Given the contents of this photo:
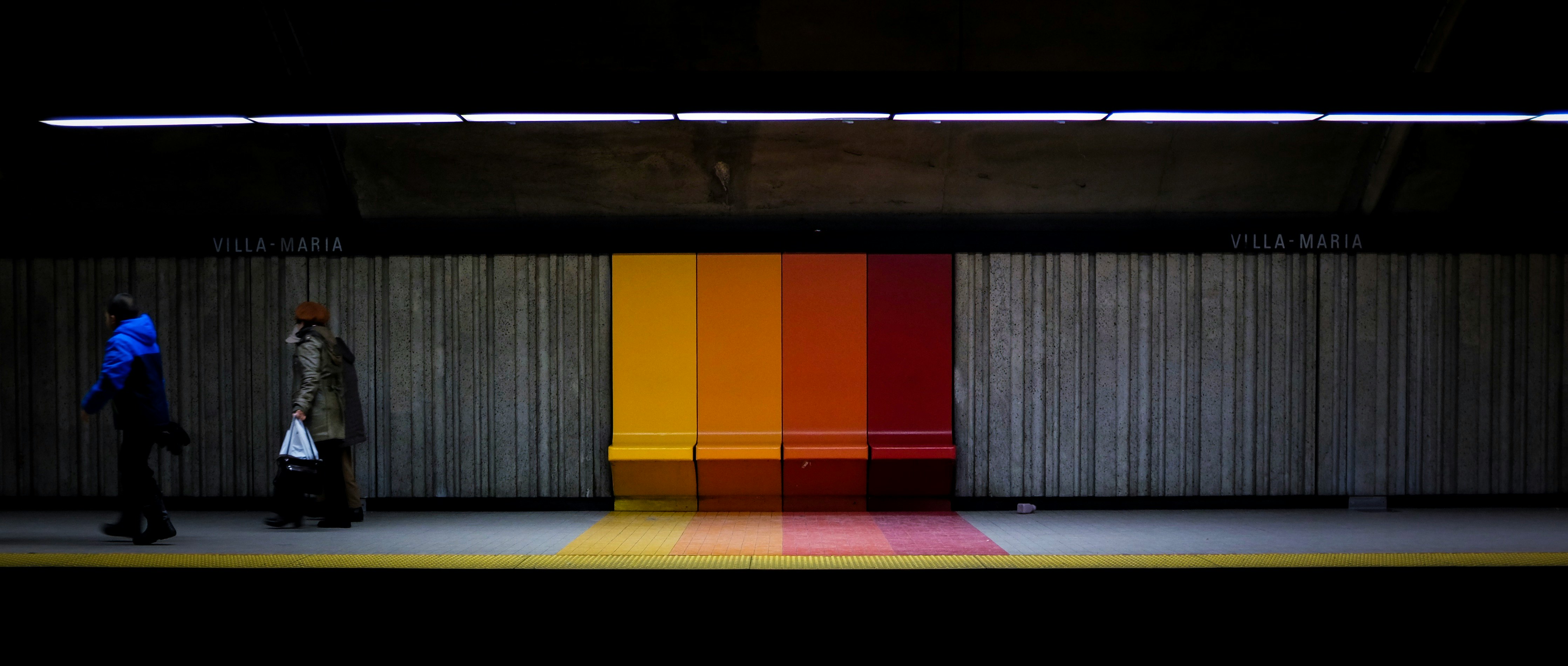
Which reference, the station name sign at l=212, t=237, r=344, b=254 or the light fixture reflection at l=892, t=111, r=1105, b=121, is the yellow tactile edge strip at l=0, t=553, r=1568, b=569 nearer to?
the light fixture reflection at l=892, t=111, r=1105, b=121

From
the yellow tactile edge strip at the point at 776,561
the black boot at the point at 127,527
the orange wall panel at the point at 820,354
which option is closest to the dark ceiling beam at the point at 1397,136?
the yellow tactile edge strip at the point at 776,561

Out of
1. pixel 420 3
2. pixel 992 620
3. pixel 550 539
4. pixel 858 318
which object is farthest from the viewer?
pixel 858 318

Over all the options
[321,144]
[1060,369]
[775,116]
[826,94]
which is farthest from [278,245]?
[1060,369]

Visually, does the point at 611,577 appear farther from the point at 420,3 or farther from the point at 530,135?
the point at 420,3

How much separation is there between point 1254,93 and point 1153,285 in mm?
2780

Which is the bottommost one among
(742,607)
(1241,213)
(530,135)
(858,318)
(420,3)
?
(742,607)

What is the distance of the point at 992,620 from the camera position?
184 inches

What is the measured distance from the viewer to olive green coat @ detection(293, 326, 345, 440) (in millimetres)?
6883

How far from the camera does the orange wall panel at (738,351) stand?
7.96 meters

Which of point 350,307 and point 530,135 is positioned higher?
point 530,135

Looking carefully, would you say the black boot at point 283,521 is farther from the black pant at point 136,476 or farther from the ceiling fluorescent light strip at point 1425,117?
the ceiling fluorescent light strip at point 1425,117

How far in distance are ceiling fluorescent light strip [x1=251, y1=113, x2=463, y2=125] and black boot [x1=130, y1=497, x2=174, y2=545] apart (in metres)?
2.66

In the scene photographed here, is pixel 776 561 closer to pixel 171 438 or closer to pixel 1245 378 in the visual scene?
pixel 171 438


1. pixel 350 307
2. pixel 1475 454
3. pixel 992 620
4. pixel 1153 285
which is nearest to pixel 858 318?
pixel 1153 285
